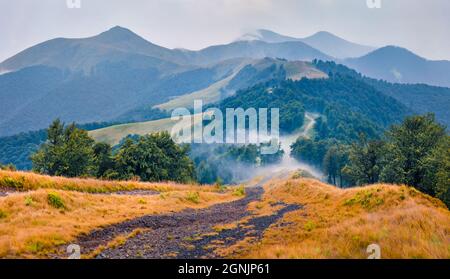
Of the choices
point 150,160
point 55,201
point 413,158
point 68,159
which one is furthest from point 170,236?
point 413,158

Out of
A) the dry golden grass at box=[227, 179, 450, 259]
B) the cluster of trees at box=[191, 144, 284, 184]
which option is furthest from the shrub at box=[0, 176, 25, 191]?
the cluster of trees at box=[191, 144, 284, 184]

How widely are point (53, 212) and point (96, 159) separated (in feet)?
170

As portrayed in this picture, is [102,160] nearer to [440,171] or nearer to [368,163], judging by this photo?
[368,163]

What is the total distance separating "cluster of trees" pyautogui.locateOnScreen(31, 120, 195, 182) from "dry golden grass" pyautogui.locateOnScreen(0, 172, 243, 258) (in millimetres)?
31675

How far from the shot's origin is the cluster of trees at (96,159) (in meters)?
59.0

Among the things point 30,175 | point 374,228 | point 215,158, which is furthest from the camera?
point 215,158

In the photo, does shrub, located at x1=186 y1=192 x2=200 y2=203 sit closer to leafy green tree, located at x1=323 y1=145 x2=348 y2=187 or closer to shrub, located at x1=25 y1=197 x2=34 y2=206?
shrub, located at x1=25 y1=197 x2=34 y2=206

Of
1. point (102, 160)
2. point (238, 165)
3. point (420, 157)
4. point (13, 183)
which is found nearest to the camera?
point (13, 183)

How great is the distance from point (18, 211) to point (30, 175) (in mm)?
10187

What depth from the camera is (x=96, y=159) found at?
218 ft

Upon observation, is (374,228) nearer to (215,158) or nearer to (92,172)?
(92,172)
